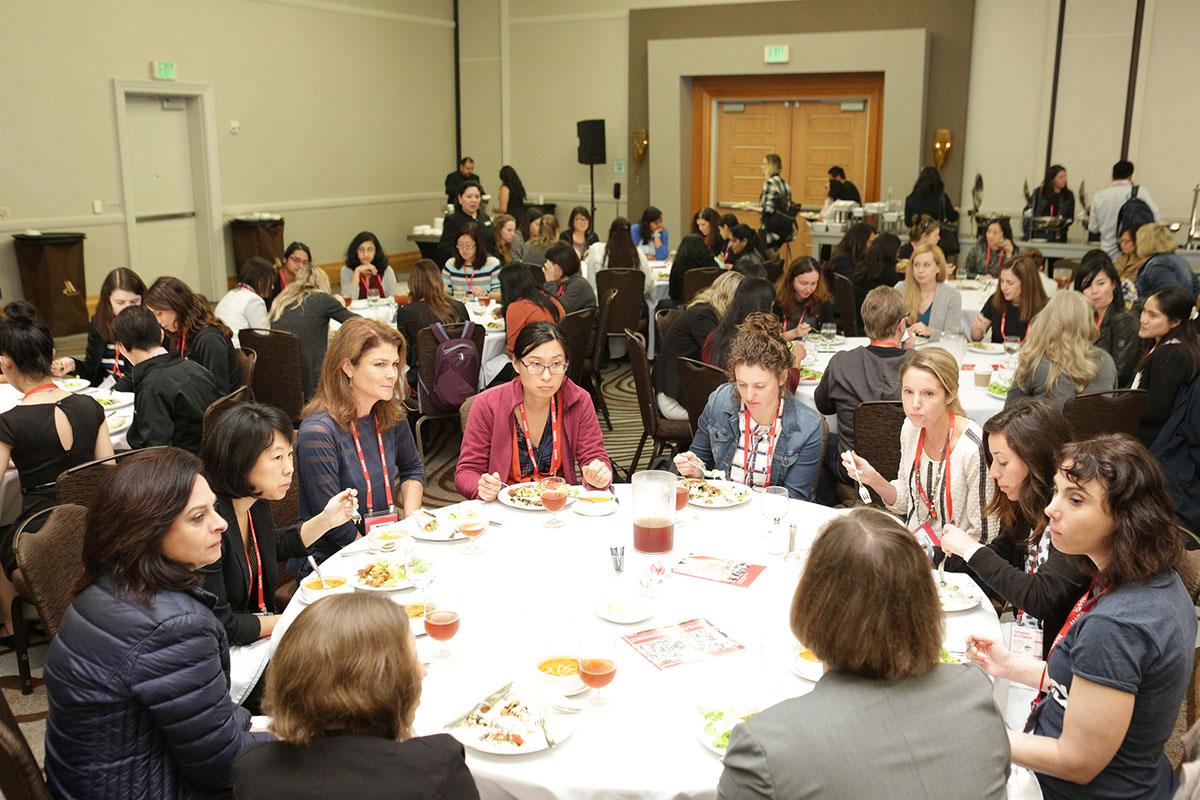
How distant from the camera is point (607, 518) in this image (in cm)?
313

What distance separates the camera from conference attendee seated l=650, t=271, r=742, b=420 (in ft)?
17.4

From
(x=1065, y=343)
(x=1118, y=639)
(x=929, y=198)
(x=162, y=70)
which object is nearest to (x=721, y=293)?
(x=1065, y=343)

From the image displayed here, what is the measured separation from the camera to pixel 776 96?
1296 cm

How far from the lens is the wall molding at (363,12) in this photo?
1218 cm

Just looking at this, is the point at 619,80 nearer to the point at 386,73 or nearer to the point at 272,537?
the point at 386,73

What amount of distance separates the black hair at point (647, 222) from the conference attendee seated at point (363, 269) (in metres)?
3.05

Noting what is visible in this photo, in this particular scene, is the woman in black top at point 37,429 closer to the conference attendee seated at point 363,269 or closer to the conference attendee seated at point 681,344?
the conference attendee seated at point 681,344

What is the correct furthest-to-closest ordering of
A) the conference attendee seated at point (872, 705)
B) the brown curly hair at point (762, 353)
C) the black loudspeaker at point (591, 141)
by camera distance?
the black loudspeaker at point (591, 141)
the brown curly hair at point (762, 353)
the conference attendee seated at point (872, 705)

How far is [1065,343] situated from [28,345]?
4265 millimetres

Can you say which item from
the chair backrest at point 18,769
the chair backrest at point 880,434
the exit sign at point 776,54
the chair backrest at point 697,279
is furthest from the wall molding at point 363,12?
the chair backrest at point 18,769

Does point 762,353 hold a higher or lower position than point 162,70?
lower

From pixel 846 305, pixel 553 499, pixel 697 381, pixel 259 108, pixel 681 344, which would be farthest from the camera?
pixel 259 108

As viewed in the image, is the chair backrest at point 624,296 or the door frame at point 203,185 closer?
the chair backrest at point 624,296

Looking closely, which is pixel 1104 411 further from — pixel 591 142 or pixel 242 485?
pixel 591 142
